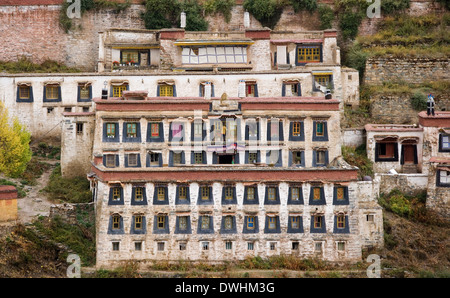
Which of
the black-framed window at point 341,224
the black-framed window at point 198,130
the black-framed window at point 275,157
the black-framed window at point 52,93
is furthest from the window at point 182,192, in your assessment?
the black-framed window at point 52,93

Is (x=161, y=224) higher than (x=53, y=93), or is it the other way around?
(x=53, y=93)

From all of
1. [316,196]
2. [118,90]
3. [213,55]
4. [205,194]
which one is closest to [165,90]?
[118,90]

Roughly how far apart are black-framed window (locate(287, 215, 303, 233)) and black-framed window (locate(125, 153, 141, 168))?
9.94 metres

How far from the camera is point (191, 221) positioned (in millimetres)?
58656

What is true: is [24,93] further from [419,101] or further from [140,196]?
[419,101]

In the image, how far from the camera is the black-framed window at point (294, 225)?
59156 mm

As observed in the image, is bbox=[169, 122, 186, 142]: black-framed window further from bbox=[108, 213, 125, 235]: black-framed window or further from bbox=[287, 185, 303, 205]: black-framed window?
bbox=[287, 185, 303, 205]: black-framed window

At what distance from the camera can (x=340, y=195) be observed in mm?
59562

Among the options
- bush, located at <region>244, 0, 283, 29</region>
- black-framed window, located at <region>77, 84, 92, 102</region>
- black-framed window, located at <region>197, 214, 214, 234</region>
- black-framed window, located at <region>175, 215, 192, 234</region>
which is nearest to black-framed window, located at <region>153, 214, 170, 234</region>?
black-framed window, located at <region>175, 215, 192, 234</region>

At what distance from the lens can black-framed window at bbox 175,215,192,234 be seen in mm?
58594

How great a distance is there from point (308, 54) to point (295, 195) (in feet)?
61.2

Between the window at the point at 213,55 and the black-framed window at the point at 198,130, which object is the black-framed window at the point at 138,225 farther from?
the window at the point at 213,55

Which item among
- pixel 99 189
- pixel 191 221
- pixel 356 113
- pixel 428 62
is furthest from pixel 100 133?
pixel 428 62

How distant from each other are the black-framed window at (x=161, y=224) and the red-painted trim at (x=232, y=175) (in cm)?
215
